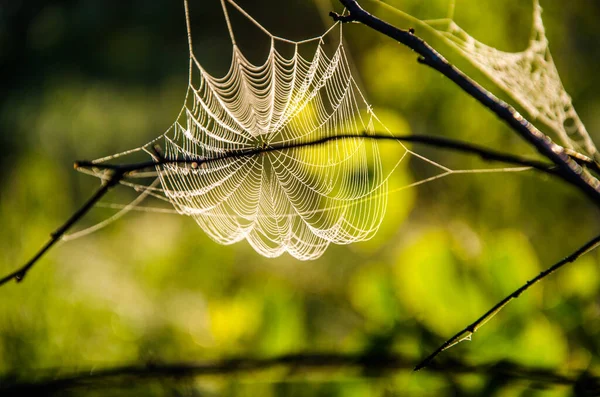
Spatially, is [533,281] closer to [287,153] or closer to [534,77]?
[287,153]

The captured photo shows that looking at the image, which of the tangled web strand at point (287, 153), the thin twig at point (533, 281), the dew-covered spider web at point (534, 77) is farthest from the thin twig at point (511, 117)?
the dew-covered spider web at point (534, 77)

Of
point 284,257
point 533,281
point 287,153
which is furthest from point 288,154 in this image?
point 284,257

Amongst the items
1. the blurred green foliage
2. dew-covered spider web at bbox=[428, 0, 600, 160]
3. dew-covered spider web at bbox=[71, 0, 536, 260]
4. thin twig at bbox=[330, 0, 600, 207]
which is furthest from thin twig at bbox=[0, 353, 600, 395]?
dew-covered spider web at bbox=[428, 0, 600, 160]

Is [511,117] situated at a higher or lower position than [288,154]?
lower

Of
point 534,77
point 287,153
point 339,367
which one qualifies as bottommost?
point 339,367

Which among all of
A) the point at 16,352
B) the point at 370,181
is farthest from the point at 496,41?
the point at 16,352

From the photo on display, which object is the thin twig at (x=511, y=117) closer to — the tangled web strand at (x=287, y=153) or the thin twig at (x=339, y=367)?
the thin twig at (x=339, y=367)

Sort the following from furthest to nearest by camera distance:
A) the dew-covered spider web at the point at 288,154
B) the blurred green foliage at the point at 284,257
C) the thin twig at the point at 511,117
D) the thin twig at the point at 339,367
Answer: the dew-covered spider web at the point at 288,154 → the blurred green foliage at the point at 284,257 → the thin twig at the point at 339,367 → the thin twig at the point at 511,117
